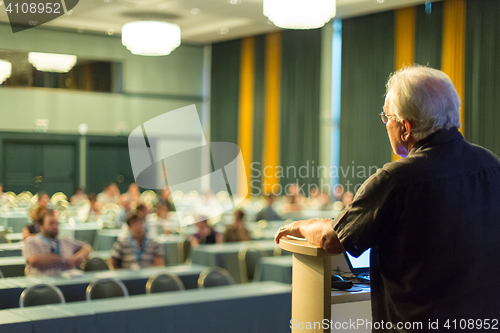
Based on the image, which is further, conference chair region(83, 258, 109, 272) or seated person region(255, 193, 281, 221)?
seated person region(255, 193, 281, 221)

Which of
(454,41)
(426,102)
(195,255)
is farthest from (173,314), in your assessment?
(454,41)

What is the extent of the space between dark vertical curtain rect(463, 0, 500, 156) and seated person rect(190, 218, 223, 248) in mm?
4439

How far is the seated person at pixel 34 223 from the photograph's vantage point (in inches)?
208

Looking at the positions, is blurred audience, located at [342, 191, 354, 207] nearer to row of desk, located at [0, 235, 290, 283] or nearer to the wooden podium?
row of desk, located at [0, 235, 290, 283]

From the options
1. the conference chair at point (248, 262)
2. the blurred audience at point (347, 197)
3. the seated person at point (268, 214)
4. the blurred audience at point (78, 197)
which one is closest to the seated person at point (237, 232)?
the conference chair at point (248, 262)

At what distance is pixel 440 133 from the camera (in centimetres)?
147

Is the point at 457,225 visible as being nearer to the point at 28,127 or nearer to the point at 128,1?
the point at 128,1

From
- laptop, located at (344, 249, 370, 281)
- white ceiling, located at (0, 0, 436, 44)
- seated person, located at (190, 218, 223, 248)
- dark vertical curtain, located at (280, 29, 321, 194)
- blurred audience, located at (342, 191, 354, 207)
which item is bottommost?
seated person, located at (190, 218, 223, 248)

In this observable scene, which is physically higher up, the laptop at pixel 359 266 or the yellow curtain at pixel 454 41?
the yellow curtain at pixel 454 41

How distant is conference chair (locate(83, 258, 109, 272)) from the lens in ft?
17.1

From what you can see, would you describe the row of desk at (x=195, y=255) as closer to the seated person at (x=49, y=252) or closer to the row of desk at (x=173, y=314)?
the seated person at (x=49, y=252)

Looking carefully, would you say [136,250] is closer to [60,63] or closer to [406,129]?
[406,129]

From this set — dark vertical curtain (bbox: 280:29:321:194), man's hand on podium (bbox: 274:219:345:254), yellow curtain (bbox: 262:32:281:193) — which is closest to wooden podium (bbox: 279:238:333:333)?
man's hand on podium (bbox: 274:219:345:254)

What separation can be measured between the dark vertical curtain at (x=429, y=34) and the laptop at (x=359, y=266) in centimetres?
834
